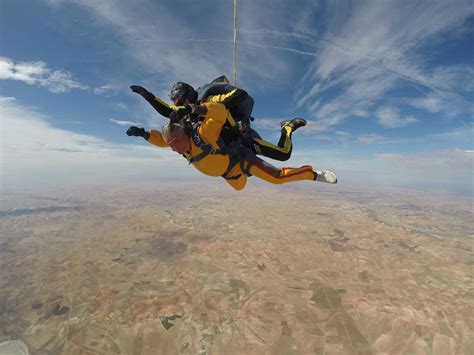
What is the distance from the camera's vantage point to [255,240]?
115250 millimetres

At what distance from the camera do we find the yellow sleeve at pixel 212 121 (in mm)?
3035

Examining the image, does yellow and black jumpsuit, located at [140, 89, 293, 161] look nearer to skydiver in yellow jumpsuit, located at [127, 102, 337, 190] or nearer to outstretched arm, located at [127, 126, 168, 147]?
skydiver in yellow jumpsuit, located at [127, 102, 337, 190]

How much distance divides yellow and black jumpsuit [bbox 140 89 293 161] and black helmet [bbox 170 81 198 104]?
162 millimetres

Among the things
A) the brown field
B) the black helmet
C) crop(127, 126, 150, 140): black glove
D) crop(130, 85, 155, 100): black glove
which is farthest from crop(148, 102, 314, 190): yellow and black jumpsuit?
the brown field

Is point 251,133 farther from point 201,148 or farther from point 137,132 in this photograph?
point 137,132

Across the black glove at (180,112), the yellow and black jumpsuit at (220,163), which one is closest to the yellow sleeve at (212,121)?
the yellow and black jumpsuit at (220,163)

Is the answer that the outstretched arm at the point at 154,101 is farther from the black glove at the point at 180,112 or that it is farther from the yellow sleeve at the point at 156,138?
the black glove at the point at 180,112

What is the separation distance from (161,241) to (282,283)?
57694mm

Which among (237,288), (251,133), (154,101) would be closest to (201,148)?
(154,101)

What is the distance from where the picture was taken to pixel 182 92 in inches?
140

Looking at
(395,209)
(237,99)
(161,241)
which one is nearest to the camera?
(237,99)

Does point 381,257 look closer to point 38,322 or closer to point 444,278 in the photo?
point 444,278

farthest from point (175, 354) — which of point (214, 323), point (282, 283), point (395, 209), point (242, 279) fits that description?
point (395, 209)

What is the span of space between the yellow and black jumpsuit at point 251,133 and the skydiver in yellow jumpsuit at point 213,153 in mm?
174
